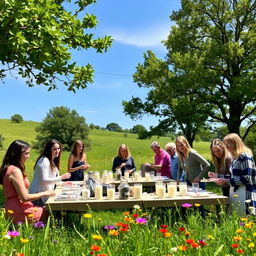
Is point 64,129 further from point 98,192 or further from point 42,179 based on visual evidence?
point 98,192

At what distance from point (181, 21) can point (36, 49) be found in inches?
696

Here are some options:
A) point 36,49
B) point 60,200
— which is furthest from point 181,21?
point 60,200

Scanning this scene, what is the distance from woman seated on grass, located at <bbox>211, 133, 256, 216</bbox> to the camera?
15.8 ft

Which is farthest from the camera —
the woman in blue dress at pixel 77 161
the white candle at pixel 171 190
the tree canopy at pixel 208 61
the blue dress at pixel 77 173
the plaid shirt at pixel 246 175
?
the tree canopy at pixel 208 61

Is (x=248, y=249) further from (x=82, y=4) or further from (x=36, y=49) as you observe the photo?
(x=82, y=4)

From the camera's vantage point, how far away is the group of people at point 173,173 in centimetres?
450

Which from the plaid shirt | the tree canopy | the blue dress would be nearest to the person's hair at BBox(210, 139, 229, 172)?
the plaid shirt

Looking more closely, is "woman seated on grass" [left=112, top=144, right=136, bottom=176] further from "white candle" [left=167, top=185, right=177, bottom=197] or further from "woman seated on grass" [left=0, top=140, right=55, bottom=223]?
"woman seated on grass" [left=0, top=140, right=55, bottom=223]

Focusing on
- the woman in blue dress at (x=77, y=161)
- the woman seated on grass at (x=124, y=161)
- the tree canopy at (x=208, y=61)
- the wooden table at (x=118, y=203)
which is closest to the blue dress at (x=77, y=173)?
the woman in blue dress at (x=77, y=161)

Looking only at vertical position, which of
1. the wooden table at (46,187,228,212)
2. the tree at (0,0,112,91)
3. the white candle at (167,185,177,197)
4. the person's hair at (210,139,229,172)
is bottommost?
the wooden table at (46,187,228,212)

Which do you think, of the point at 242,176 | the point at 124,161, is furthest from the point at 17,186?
the point at 124,161

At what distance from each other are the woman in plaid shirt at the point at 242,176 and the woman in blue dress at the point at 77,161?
4.35 meters

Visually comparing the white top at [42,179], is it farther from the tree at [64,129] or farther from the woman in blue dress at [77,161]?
the tree at [64,129]

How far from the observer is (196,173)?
6.55 meters
